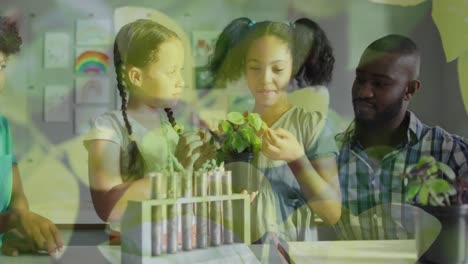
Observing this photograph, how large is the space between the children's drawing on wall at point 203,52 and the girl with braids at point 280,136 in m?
0.01

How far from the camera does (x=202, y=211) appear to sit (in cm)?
95

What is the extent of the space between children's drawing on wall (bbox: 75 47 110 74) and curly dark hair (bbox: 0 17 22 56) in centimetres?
10

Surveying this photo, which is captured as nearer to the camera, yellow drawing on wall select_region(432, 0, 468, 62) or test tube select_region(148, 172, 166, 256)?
test tube select_region(148, 172, 166, 256)

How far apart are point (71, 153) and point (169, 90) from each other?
19 cm

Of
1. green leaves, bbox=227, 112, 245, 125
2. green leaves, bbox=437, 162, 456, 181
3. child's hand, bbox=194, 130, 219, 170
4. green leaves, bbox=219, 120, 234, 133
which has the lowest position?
green leaves, bbox=437, 162, 456, 181

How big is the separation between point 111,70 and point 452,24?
0.58m

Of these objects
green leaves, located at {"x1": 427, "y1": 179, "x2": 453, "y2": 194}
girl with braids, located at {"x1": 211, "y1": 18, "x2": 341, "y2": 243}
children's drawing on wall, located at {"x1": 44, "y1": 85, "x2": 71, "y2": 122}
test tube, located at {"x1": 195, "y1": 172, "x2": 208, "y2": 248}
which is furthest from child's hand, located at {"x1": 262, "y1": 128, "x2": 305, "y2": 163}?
children's drawing on wall, located at {"x1": 44, "y1": 85, "x2": 71, "y2": 122}

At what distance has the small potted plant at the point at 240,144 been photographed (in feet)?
3.22

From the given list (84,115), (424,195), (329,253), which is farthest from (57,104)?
(424,195)

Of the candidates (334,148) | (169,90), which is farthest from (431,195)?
(169,90)

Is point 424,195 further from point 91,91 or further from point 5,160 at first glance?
point 5,160

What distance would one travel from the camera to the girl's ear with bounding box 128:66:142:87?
0.97 meters

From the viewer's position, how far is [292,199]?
99 centimetres

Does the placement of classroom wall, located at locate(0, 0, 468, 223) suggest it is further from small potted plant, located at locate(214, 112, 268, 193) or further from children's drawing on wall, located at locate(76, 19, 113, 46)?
small potted plant, located at locate(214, 112, 268, 193)
